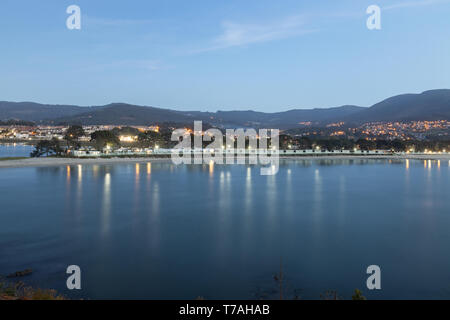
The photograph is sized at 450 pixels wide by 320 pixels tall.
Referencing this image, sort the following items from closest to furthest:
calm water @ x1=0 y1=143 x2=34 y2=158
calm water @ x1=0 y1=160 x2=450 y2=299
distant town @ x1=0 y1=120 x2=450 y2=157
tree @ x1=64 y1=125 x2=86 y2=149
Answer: calm water @ x1=0 y1=160 x2=450 y2=299 < distant town @ x1=0 y1=120 x2=450 y2=157 < tree @ x1=64 y1=125 x2=86 y2=149 < calm water @ x1=0 y1=143 x2=34 y2=158

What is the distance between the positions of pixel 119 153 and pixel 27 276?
52.7 metres

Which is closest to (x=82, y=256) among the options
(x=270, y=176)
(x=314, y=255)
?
(x=314, y=255)

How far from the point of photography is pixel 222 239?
49.3 feet

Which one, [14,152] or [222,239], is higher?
[14,152]

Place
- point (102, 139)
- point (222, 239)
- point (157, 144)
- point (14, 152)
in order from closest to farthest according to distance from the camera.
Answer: point (222, 239) → point (102, 139) → point (157, 144) → point (14, 152)

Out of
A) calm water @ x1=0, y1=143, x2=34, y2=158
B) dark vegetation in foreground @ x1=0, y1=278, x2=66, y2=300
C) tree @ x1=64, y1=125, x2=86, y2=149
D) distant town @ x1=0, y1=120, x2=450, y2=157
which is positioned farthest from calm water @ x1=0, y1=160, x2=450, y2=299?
calm water @ x1=0, y1=143, x2=34, y2=158

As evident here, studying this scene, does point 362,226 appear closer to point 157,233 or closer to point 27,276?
point 157,233

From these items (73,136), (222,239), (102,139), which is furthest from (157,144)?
(222,239)

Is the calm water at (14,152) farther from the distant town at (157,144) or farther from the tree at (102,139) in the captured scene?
the tree at (102,139)

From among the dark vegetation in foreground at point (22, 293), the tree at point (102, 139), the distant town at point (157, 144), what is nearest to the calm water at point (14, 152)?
the distant town at point (157, 144)

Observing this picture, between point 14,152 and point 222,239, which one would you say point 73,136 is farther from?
point 222,239

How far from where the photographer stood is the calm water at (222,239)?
10078 millimetres

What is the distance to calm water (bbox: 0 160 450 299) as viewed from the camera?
10.1m

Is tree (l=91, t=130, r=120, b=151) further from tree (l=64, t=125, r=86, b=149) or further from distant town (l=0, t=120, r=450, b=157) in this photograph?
tree (l=64, t=125, r=86, b=149)
